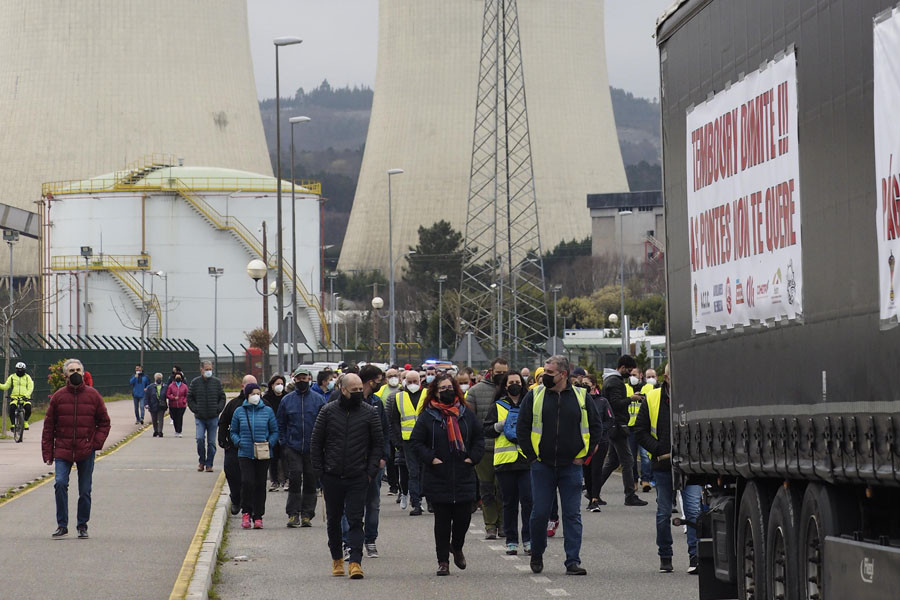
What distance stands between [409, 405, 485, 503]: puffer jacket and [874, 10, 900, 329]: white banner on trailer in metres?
5.39

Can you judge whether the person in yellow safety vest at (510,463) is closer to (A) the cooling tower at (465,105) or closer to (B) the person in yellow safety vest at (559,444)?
(B) the person in yellow safety vest at (559,444)

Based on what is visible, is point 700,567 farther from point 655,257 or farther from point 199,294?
point 655,257

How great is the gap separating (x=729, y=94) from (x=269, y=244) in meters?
56.5

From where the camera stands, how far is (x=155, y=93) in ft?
197

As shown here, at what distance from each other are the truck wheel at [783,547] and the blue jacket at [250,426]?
7380 mm

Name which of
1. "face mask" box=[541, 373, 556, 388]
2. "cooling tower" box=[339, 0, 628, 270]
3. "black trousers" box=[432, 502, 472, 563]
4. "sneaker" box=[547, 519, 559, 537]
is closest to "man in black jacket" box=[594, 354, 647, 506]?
"sneaker" box=[547, 519, 559, 537]

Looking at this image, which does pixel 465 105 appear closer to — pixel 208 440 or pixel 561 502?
pixel 208 440

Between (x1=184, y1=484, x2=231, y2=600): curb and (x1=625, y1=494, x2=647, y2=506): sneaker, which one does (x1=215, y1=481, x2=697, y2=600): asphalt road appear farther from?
(x1=625, y1=494, x2=647, y2=506): sneaker

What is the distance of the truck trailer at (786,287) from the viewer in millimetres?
5781

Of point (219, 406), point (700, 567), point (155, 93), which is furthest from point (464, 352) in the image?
point (155, 93)

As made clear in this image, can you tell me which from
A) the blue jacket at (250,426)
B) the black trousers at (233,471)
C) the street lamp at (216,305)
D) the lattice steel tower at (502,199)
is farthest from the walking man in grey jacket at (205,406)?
the street lamp at (216,305)

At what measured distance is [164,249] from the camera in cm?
6388

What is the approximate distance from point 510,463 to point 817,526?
17.2 feet

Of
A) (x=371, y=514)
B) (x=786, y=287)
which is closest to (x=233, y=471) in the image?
(x=371, y=514)
